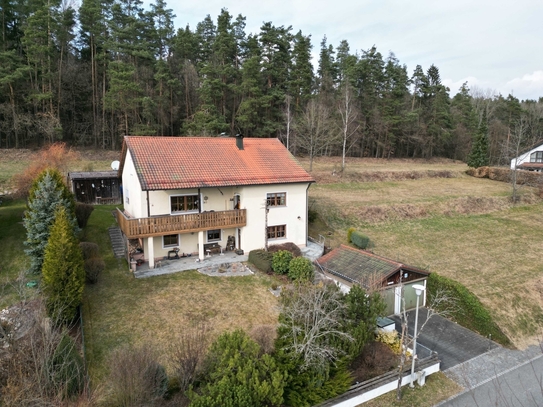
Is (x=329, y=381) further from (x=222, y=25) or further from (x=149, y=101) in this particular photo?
(x=222, y=25)

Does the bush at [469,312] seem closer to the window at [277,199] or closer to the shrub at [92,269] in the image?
the window at [277,199]

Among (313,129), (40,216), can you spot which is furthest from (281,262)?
(313,129)

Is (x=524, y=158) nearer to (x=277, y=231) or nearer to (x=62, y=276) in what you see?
(x=277, y=231)

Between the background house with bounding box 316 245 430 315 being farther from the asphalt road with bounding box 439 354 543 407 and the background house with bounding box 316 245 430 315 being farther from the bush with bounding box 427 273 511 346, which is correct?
the asphalt road with bounding box 439 354 543 407

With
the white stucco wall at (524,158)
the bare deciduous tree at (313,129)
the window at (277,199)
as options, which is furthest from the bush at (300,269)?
the white stucco wall at (524,158)

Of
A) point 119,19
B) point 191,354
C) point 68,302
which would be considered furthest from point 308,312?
point 119,19

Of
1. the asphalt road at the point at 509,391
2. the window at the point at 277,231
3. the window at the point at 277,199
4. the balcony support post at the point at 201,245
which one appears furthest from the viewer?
the window at the point at 277,231
